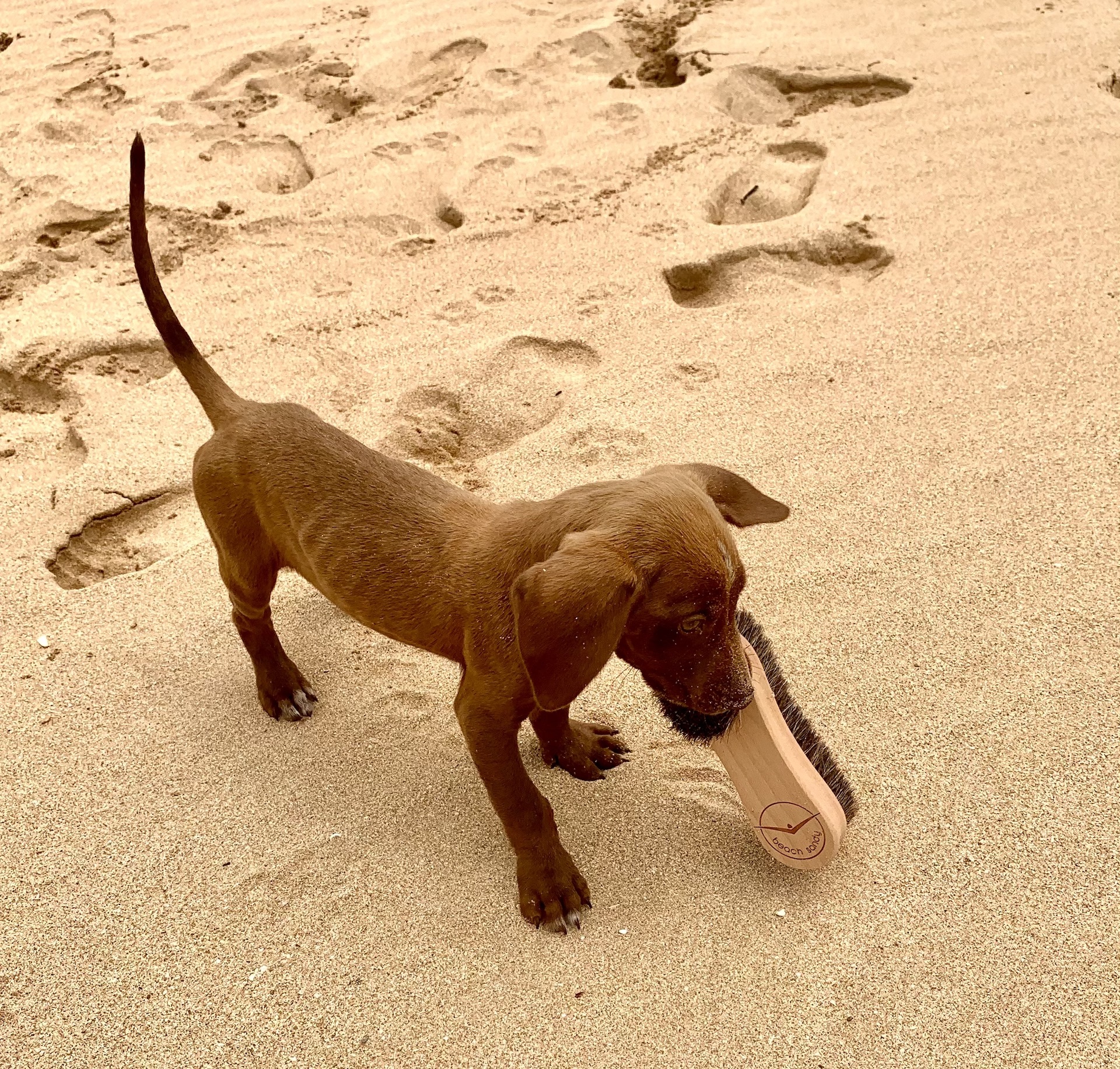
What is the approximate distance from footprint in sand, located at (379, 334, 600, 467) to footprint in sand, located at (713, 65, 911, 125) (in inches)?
85.3

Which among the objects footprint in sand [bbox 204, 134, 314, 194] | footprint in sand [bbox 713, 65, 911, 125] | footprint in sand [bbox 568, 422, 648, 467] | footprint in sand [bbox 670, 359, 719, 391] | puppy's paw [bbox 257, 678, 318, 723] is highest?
footprint in sand [bbox 713, 65, 911, 125]

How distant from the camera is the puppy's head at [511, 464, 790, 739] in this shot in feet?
7.18

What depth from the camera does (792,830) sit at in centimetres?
264

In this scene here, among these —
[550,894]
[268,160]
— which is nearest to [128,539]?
[550,894]

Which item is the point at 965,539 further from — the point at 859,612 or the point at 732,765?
the point at 732,765

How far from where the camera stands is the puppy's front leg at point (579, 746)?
3.01 metres

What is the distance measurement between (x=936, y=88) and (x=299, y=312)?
3.61 meters

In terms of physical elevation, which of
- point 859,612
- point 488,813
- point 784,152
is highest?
point 784,152

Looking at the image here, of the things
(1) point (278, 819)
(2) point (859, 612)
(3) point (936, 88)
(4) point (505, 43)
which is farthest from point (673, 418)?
(4) point (505, 43)

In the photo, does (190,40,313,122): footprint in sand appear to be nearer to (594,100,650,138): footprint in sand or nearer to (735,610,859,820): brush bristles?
(594,100,650,138): footprint in sand

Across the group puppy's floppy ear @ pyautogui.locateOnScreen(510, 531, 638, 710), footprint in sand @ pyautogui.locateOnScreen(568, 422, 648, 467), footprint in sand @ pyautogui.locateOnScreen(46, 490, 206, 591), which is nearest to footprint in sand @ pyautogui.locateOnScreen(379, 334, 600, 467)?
footprint in sand @ pyautogui.locateOnScreen(568, 422, 648, 467)

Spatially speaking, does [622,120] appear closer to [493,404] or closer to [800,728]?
[493,404]

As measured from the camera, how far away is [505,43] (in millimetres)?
6578

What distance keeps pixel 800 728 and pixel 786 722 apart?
82 mm
